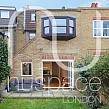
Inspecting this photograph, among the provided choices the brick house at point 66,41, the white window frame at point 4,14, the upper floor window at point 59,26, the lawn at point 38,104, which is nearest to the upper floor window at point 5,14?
the white window frame at point 4,14

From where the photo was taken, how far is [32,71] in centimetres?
2158

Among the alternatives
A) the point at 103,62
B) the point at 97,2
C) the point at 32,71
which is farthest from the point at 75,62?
the point at 103,62

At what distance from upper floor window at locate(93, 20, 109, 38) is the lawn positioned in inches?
322

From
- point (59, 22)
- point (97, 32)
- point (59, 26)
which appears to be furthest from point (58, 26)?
point (97, 32)

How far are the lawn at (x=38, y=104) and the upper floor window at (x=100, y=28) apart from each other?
8179 mm

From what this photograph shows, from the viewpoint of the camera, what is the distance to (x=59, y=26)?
833 inches

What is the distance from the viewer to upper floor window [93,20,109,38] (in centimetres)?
2189

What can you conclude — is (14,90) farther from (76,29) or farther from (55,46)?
(76,29)

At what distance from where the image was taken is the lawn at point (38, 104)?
44.9 ft

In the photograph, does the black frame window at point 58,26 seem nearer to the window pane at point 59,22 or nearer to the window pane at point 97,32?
the window pane at point 59,22

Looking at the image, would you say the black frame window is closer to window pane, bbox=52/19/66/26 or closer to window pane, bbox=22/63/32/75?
window pane, bbox=52/19/66/26

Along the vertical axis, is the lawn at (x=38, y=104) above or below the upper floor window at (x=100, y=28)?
below

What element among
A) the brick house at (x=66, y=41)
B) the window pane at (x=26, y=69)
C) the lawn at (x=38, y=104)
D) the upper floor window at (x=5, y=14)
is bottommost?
the lawn at (x=38, y=104)

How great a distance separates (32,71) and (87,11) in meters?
6.89
